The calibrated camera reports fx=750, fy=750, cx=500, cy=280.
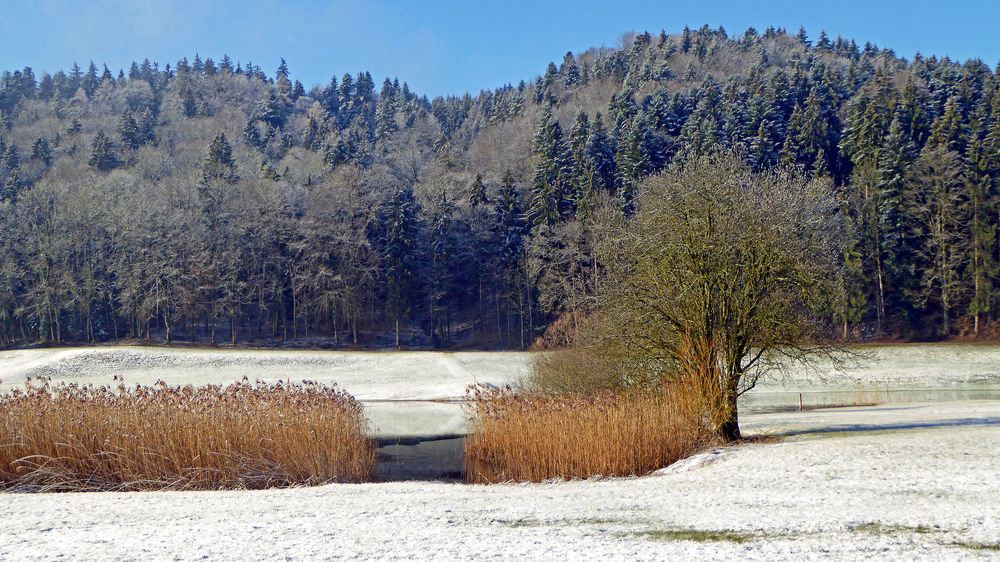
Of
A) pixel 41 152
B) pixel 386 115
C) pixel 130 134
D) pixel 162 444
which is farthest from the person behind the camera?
pixel 386 115

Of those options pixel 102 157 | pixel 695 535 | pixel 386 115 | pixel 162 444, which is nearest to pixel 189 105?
pixel 386 115

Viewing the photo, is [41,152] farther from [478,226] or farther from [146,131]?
[478,226]

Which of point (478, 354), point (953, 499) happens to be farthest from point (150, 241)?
point (953, 499)

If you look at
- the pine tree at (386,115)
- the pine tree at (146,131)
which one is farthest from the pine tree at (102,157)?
the pine tree at (386,115)

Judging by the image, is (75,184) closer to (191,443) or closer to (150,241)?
(150,241)

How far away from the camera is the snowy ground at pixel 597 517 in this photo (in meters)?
7.16

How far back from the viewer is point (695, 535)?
7.65m

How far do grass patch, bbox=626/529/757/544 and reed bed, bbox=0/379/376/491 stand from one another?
8970mm

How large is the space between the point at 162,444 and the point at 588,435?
8496 mm

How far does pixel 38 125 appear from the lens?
126875mm

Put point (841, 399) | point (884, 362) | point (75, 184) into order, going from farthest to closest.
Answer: point (75, 184)
point (884, 362)
point (841, 399)

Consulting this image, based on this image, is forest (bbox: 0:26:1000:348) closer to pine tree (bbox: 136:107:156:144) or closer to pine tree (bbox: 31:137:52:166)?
pine tree (bbox: 31:137:52:166)

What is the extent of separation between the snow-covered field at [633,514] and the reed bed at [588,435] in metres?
0.98

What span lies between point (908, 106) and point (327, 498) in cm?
8183
